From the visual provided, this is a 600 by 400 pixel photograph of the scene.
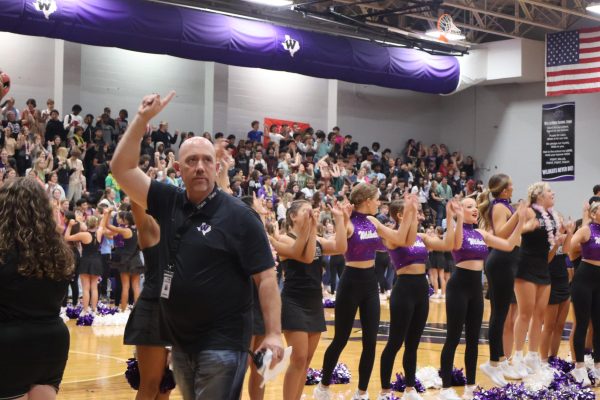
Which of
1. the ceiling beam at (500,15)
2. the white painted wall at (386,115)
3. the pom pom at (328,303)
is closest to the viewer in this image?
the pom pom at (328,303)

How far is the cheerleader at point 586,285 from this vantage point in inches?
326

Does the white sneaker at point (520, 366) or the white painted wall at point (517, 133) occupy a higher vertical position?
the white painted wall at point (517, 133)

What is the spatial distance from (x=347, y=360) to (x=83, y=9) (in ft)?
35.2

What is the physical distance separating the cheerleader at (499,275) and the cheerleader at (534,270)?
298 millimetres

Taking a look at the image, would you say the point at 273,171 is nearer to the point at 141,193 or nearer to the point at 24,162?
the point at 24,162

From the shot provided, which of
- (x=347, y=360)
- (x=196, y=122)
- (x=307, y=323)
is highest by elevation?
(x=196, y=122)

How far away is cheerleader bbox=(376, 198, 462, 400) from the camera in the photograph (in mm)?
7008

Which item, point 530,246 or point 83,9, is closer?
point 530,246

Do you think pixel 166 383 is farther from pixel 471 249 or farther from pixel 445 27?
pixel 445 27

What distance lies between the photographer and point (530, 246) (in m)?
8.42

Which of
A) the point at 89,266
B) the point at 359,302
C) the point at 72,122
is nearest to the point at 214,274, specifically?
the point at 359,302

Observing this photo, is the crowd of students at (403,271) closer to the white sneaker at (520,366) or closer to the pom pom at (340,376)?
the white sneaker at (520,366)

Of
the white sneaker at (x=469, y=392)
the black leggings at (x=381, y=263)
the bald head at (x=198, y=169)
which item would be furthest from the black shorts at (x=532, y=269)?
the black leggings at (x=381, y=263)

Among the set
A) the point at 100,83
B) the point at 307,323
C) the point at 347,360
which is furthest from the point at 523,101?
the point at 307,323
